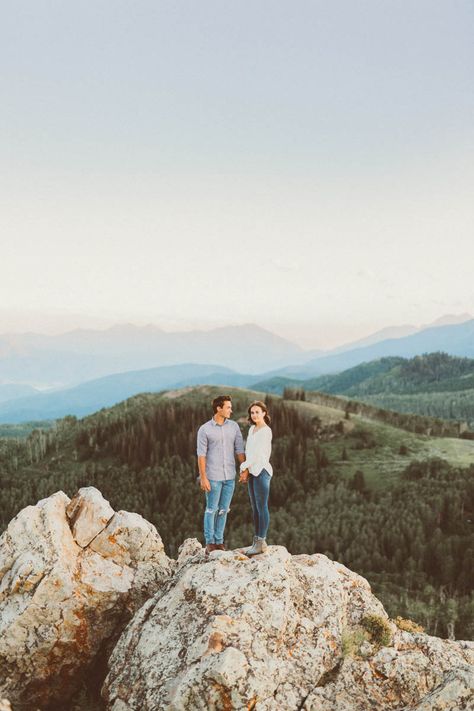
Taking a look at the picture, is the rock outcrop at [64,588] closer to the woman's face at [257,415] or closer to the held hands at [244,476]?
the held hands at [244,476]

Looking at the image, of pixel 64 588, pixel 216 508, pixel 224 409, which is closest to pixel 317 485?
pixel 216 508

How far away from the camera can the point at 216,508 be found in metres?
15.0

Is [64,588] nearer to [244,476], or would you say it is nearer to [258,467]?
[244,476]

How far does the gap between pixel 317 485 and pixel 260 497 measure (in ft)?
331

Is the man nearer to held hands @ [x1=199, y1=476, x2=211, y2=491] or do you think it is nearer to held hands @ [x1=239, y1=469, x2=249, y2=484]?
held hands @ [x1=199, y1=476, x2=211, y2=491]

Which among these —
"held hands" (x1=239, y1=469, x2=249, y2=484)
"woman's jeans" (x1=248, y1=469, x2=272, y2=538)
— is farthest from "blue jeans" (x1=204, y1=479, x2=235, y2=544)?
"held hands" (x1=239, y1=469, x2=249, y2=484)

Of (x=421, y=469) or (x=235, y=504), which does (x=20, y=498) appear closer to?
(x=235, y=504)

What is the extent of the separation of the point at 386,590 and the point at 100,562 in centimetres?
6193

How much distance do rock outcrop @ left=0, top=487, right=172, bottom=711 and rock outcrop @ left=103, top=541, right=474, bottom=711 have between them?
4.83ft

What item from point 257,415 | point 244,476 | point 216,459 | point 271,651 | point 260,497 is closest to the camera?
point 271,651

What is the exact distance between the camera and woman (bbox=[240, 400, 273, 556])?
13766 mm

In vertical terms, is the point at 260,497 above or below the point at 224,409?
below

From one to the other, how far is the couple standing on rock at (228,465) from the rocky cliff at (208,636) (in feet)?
4.17

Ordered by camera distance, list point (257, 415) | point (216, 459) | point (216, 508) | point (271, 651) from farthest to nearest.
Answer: point (216, 508) < point (216, 459) < point (257, 415) < point (271, 651)
